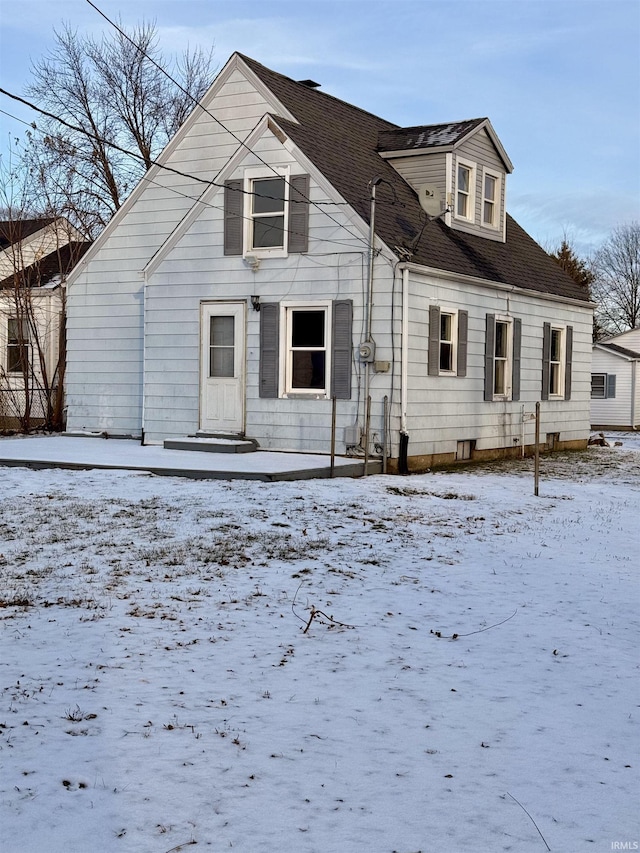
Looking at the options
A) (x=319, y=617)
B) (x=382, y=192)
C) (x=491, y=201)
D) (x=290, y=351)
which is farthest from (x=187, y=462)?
(x=491, y=201)

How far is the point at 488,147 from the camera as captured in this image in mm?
18734

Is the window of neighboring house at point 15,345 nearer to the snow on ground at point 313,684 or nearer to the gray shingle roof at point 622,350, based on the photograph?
the snow on ground at point 313,684

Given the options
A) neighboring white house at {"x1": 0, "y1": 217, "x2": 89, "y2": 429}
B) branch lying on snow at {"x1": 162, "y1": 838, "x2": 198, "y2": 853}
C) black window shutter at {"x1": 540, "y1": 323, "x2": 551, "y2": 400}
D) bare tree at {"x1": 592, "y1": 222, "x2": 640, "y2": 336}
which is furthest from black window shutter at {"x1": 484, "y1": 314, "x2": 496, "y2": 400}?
bare tree at {"x1": 592, "y1": 222, "x2": 640, "y2": 336}

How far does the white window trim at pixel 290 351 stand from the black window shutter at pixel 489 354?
372 centimetres

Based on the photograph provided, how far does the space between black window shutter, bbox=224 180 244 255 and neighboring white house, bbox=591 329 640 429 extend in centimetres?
2029

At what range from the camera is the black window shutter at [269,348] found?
49.6 ft

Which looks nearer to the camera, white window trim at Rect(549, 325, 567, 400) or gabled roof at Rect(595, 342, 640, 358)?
white window trim at Rect(549, 325, 567, 400)

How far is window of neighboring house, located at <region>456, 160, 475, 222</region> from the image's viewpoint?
59.4ft

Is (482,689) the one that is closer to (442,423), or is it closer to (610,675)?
(610,675)

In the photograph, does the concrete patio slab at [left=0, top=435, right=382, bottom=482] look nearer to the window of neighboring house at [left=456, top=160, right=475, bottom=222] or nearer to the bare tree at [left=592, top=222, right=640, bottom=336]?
the window of neighboring house at [left=456, top=160, right=475, bottom=222]

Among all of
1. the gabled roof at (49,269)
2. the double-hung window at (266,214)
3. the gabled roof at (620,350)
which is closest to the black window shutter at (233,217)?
the double-hung window at (266,214)

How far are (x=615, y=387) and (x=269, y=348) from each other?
A: 21208mm

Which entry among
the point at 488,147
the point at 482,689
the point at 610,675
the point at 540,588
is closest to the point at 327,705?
the point at 482,689

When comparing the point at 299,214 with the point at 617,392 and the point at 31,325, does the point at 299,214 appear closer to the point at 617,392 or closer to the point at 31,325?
the point at 31,325
